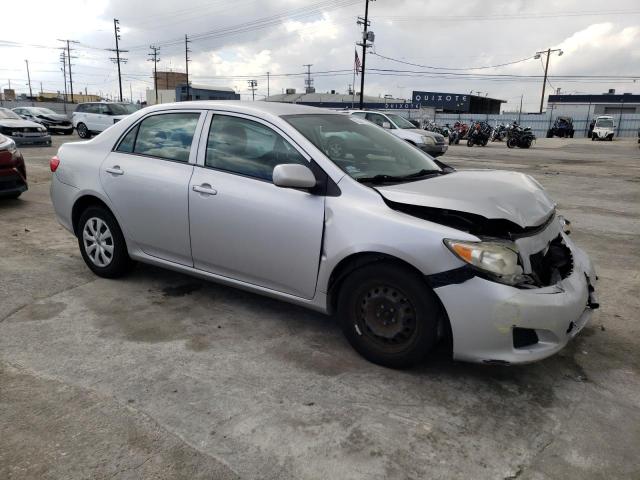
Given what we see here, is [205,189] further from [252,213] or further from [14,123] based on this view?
[14,123]

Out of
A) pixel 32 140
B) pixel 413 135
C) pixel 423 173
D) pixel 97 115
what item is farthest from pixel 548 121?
pixel 423 173

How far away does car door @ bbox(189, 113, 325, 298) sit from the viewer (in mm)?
3256

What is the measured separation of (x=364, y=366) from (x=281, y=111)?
191 centimetres

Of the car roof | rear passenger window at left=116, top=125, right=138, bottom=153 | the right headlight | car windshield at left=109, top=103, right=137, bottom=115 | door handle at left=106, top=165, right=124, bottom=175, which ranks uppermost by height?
car windshield at left=109, top=103, right=137, bottom=115

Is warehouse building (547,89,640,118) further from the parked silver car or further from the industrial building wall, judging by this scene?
the parked silver car

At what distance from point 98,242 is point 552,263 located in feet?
12.1

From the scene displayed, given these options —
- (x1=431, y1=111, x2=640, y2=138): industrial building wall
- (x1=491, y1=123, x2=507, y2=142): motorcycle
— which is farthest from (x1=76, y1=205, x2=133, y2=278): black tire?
(x1=431, y1=111, x2=640, y2=138): industrial building wall

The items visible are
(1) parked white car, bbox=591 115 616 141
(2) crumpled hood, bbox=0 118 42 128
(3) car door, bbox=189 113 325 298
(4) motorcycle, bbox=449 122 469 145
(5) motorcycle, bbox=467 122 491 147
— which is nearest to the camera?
(3) car door, bbox=189 113 325 298

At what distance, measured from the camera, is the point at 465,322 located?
2.75 meters

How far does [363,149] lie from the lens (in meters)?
3.75

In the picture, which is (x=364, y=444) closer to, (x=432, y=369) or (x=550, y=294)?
(x=432, y=369)

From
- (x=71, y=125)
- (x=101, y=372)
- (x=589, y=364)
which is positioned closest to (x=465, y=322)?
(x=589, y=364)

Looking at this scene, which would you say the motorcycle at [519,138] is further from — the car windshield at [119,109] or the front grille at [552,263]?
the front grille at [552,263]

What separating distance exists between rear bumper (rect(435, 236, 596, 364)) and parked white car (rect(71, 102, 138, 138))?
865 inches
